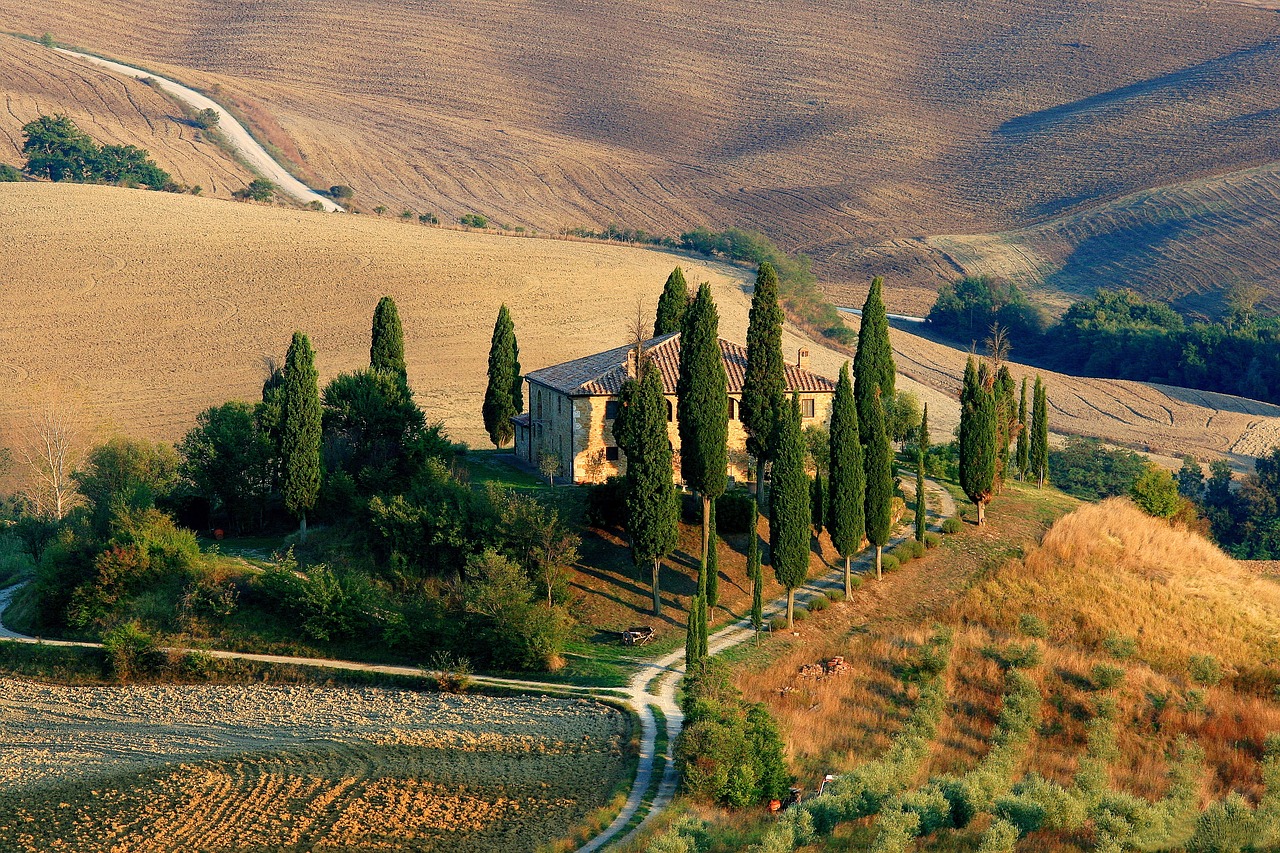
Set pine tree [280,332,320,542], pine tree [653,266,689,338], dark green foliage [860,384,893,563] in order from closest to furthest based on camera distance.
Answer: dark green foliage [860,384,893,563]
pine tree [280,332,320,542]
pine tree [653,266,689,338]

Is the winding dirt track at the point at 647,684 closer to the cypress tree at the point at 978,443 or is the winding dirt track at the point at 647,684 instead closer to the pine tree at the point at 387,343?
the cypress tree at the point at 978,443

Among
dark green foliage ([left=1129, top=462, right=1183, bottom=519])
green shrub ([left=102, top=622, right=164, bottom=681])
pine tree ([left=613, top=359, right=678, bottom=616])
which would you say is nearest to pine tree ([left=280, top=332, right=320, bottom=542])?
green shrub ([left=102, top=622, right=164, bottom=681])

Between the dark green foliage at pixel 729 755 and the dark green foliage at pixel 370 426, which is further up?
the dark green foliage at pixel 370 426

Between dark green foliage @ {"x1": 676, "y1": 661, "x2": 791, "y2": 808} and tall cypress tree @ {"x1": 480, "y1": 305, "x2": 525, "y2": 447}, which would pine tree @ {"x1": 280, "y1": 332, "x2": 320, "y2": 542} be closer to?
tall cypress tree @ {"x1": 480, "y1": 305, "x2": 525, "y2": 447}

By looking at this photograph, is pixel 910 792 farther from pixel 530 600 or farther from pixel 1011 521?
pixel 1011 521

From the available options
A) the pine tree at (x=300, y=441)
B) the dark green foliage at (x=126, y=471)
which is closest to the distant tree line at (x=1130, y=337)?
the dark green foliage at (x=126, y=471)

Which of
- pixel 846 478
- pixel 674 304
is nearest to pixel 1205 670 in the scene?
pixel 846 478
